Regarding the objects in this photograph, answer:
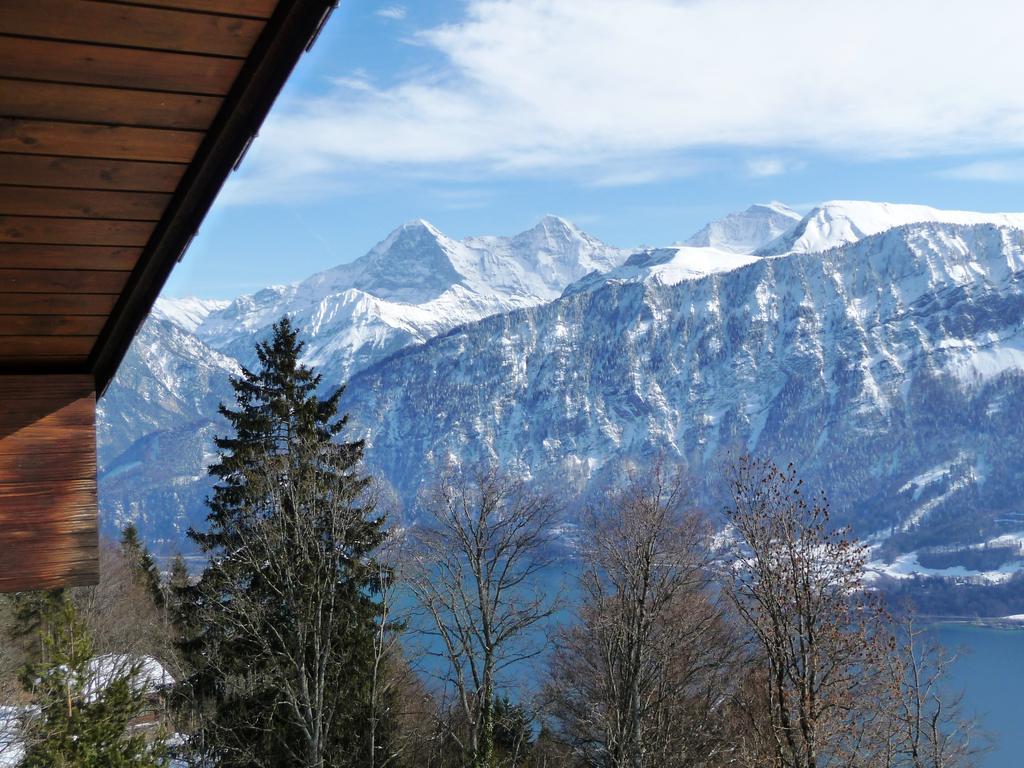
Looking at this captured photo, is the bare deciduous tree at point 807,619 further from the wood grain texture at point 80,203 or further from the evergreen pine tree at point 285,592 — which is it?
the wood grain texture at point 80,203

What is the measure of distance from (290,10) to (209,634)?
63.1 feet

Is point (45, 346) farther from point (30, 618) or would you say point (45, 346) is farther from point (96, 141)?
point (30, 618)

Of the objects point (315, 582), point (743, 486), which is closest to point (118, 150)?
point (743, 486)

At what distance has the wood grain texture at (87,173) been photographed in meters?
1.69

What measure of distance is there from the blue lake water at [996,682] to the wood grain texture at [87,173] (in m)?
55.2

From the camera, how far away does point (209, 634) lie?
1900cm

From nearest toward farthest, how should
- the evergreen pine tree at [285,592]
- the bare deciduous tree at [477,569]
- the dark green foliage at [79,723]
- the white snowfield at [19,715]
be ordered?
the dark green foliage at [79,723]
the evergreen pine tree at [285,592]
the white snowfield at [19,715]
the bare deciduous tree at [477,569]

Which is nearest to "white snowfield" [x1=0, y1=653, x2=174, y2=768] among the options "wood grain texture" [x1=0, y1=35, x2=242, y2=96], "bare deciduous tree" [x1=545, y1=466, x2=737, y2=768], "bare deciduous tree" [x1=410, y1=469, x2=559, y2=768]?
"bare deciduous tree" [x1=410, y1=469, x2=559, y2=768]

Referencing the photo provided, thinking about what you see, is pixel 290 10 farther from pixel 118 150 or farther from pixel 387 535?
pixel 387 535

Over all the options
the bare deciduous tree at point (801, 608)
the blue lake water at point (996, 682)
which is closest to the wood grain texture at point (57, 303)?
the bare deciduous tree at point (801, 608)

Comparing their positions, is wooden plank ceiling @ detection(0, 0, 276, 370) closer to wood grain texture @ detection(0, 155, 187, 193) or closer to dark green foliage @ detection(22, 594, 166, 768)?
wood grain texture @ detection(0, 155, 187, 193)

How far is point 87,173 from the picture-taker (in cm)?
173

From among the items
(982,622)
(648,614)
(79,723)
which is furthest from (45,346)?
(982,622)

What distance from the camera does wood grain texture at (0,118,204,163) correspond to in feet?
5.32
